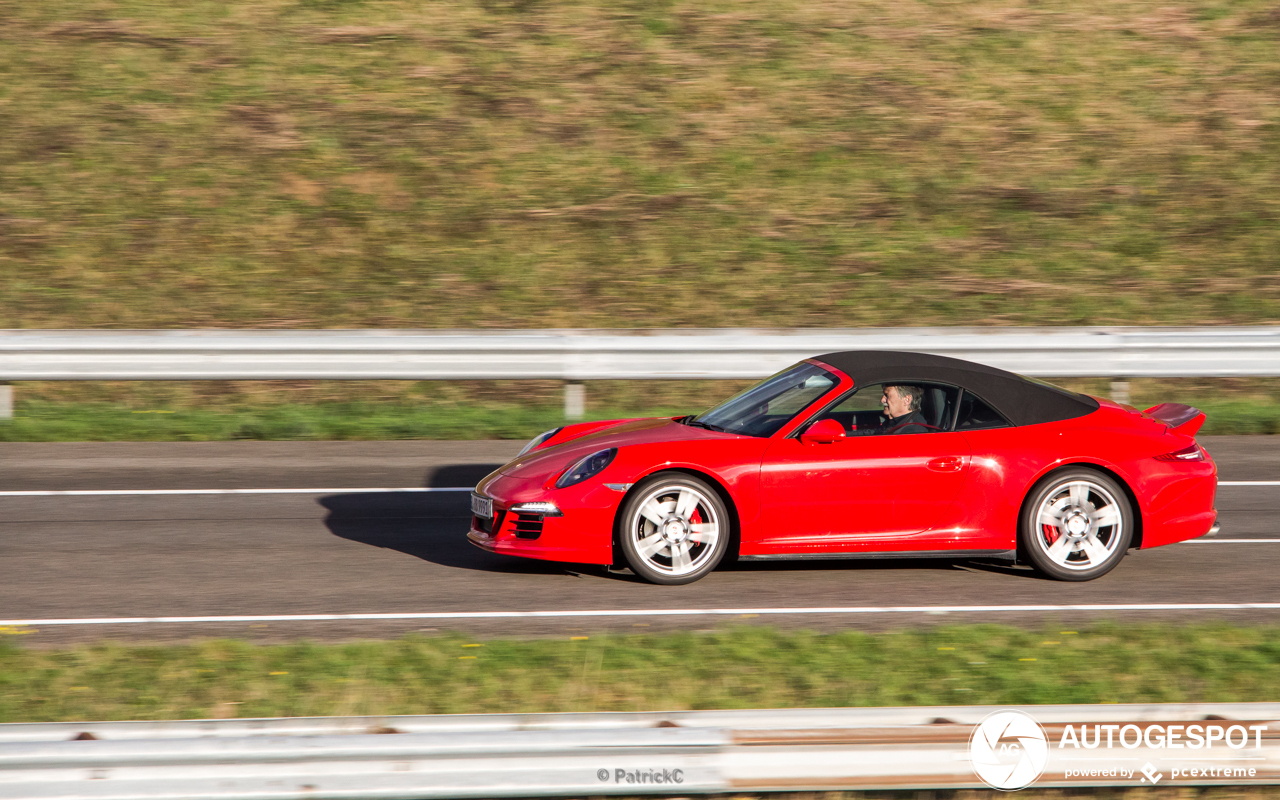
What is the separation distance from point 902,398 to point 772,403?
795 millimetres

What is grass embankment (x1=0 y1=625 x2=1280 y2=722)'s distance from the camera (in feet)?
17.4

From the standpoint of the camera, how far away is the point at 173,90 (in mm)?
19531

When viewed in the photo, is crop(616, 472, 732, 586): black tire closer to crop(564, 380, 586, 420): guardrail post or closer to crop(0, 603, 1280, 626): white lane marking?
crop(0, 603, 1280, 626): white lane marking

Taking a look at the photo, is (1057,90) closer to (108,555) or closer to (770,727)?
(108,555)

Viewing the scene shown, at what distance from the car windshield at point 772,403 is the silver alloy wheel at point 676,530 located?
0.58 metres

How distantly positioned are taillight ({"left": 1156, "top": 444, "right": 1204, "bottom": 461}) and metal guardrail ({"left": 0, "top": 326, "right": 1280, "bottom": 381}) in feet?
17.4

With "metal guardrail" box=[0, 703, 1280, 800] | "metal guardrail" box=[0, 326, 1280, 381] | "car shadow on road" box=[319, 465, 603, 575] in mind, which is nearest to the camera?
"metal guardrail" box=[0, 703, 1280, 800]

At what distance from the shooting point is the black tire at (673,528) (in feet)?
23.7

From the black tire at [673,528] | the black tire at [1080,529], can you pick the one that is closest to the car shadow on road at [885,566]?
the black tire at [1080,529]

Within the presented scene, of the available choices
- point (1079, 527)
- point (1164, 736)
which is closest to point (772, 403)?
point (1079, 527)

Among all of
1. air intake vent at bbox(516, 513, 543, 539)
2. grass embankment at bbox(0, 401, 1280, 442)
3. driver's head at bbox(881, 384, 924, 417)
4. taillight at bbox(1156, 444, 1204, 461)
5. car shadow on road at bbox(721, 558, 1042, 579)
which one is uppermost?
driver's head at bbox(881, 384, 924, 417)

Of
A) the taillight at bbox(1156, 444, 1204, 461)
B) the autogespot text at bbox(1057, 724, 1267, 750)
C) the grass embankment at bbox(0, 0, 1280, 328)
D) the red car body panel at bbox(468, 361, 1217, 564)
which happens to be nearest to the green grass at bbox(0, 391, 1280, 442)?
the grass embankment at bbox(0, 0, 1280, 328)

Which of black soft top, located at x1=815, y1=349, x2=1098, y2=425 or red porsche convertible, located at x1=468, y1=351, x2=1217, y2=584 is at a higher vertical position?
black soft top, located at x1=815, y1=349, x2=1098, y2=425

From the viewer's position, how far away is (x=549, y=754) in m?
3.93
